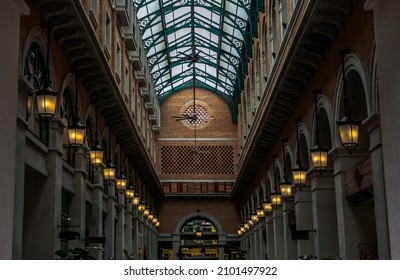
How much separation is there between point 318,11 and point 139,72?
19859 mm

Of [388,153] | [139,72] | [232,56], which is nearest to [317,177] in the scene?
[388,153]

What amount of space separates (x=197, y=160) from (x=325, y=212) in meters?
32.5

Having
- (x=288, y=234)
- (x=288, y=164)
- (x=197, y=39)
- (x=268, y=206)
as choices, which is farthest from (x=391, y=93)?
(x=197, y=39)

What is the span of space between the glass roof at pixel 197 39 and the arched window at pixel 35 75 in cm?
1429

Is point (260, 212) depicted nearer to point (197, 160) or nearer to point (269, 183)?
point (269, 183)

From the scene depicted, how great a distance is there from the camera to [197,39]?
138 ft

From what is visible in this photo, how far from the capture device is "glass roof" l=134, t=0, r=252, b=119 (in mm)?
33938

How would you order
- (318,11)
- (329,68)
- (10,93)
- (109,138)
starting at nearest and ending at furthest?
(10,93)
(318,11)
(329,68)
(109,138)

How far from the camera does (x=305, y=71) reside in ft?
55.9

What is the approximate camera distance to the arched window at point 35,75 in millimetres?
13257

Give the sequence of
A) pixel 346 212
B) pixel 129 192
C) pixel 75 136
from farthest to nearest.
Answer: pixel 129 192 < pixel 346 212 < pixel 75 136

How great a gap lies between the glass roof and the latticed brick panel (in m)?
3.93

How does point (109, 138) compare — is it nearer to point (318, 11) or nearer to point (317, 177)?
point (317, 177)

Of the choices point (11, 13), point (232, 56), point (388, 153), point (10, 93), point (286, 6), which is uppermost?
point (232, 56)
